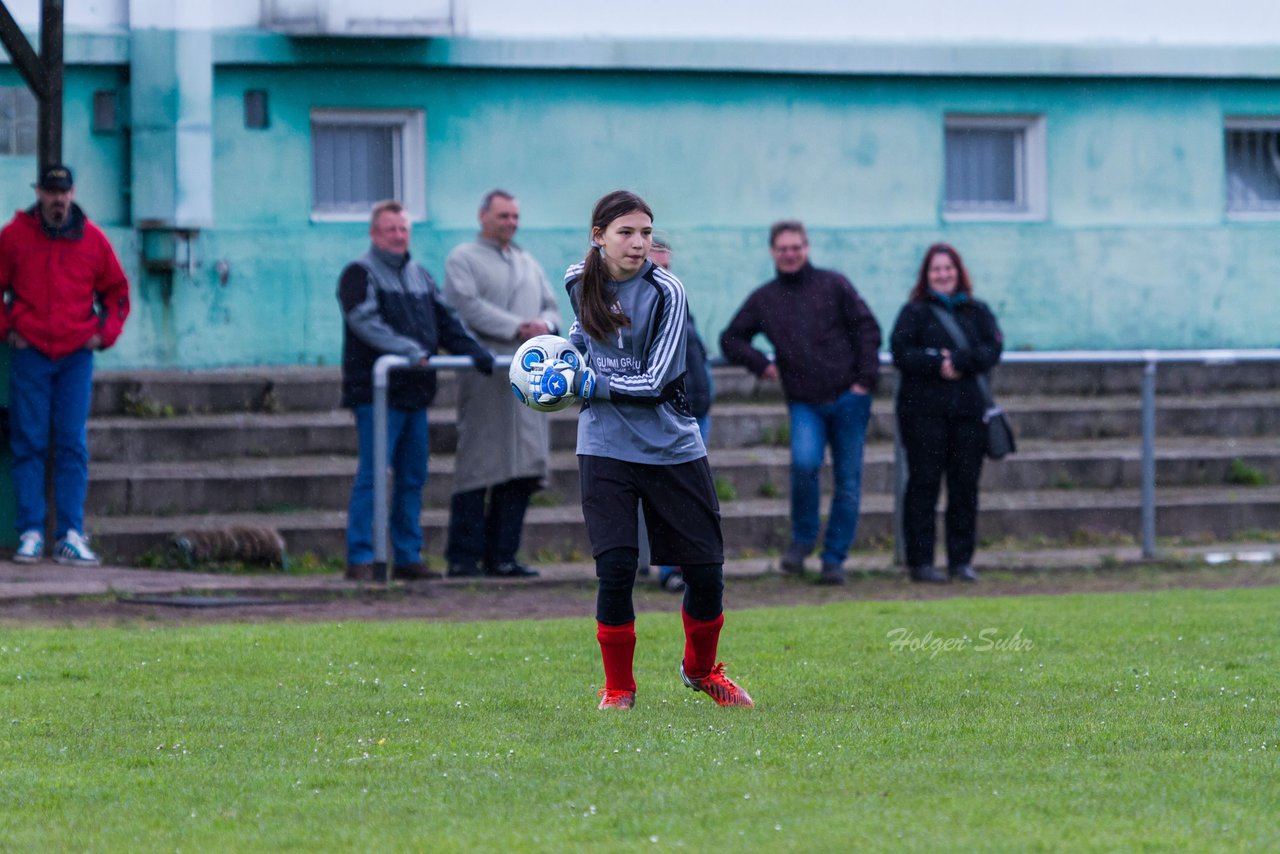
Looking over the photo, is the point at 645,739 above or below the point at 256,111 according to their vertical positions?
below

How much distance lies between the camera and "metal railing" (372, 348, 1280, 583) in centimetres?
1138

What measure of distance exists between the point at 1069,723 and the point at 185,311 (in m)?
10.1

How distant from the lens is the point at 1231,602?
1036 centimetres

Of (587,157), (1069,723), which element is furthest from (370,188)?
(1069,723)

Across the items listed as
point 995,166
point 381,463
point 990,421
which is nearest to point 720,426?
point 990,421

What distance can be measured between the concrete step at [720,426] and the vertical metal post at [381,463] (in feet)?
7.36

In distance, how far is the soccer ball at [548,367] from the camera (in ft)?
21.9

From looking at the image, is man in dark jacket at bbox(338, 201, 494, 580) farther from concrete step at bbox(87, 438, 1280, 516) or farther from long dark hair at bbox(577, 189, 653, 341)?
long dark hair at bbox(577, 189, 653, 341)

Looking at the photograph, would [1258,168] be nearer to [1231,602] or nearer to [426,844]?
[1231,602]

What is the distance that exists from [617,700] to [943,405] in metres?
5.73

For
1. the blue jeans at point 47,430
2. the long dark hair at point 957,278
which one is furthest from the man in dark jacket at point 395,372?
the long dark hair at point 957,278

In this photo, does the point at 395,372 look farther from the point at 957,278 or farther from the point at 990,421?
the point at 990,421

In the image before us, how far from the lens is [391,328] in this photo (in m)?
11.7

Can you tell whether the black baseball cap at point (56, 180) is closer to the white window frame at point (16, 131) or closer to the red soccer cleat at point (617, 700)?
the white window frame at point (16, 131)
